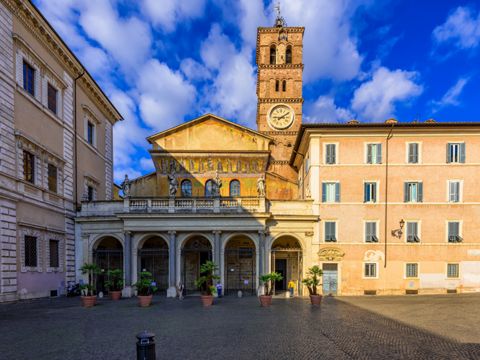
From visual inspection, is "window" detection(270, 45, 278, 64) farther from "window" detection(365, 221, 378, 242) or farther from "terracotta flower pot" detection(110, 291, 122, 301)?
"terracotta flower pot" detection(110, 291, 122, 301)

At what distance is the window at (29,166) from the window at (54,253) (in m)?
5.11

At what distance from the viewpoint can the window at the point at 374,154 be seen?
25.7 meters

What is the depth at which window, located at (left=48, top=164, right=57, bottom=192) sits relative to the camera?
23064 mm

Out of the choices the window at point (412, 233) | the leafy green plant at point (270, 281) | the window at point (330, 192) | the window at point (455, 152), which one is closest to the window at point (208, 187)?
the leafy green plant at point (270, 281)

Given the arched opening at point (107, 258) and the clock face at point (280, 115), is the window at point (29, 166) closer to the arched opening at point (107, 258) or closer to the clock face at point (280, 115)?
the arched opening at point (107, 258)

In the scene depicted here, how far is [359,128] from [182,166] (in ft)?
53.5

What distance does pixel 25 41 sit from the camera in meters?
20.1

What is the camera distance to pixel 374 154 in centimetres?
2581

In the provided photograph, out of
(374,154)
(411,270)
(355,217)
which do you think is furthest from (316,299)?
(374,154)

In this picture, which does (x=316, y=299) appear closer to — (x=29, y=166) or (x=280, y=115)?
(x=29, y=166)

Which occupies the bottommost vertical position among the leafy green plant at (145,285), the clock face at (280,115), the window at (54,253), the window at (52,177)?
the leafy green plant at (145,285)

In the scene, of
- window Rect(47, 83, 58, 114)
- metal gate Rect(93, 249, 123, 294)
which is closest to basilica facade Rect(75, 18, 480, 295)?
metal gate Rect(93, 249, 123, 294)

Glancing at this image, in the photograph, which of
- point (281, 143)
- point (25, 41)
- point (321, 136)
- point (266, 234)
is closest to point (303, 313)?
point (266, 234)

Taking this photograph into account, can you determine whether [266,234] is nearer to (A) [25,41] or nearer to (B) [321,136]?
(B) [321,136]
